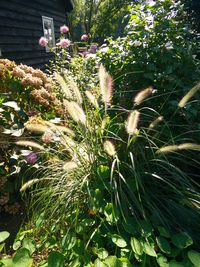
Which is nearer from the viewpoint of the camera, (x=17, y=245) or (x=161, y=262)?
(x=161, y=262)

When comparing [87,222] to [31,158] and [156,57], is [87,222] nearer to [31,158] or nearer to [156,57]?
[31,158]

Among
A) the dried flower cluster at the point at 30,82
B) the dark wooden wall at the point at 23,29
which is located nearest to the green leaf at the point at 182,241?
the dried flower cluster at the point at 30,82

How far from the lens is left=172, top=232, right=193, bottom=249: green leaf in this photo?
1.22 meters

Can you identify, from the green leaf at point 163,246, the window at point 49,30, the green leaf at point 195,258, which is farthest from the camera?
the window at point 49,30

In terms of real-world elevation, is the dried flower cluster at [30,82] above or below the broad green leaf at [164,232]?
above

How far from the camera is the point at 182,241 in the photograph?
1240mm

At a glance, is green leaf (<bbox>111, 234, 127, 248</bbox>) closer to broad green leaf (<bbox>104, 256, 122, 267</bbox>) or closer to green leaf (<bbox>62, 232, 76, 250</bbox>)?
broad green leaf (<bbox>104, 256, 122, 267</bbox>)

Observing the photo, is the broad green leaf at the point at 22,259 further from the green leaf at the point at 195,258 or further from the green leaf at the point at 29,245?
the green leaf at the point at 195,258

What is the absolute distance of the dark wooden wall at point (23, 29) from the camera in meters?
5.52

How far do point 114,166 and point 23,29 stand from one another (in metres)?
5.83

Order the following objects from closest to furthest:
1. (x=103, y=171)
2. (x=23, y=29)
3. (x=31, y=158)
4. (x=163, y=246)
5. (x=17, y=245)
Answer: (x=163, y=246)
(x=17, y=245)
(x=103, y=171)
(x=31, y=158)
(x=23, y=29)

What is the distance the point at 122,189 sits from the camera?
1.56 m

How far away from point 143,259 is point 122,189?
1.42 ft

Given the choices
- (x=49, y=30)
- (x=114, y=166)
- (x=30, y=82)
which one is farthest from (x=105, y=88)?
(x=49, y=30)
